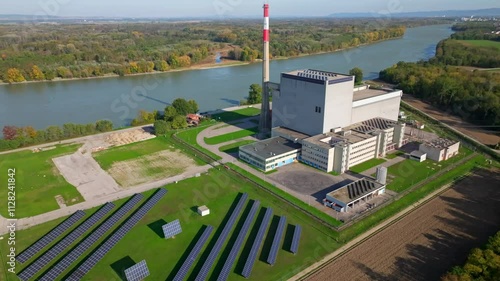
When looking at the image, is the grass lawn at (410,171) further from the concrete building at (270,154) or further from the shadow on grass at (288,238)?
the shadow on grass at (288,238)

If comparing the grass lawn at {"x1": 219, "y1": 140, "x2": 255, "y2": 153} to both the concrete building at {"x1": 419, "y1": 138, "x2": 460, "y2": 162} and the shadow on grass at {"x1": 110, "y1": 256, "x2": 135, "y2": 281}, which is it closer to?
the shadow on grass at {"x1": 110, "y1": 256, "x2": 135, "y2": 281}

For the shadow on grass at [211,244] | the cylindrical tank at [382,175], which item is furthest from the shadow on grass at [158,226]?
the cylindrical tank at [382,175]

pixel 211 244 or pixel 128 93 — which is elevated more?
pixel 128 93

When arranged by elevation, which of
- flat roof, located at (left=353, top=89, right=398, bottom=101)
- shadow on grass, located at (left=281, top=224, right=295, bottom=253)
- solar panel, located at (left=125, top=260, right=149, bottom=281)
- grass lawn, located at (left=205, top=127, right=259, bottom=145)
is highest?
flat roof, located at (left=353, top=89, right=398, bottom=101)

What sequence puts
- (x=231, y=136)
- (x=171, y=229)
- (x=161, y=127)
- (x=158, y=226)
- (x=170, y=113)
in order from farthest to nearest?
1. (x=170, y=113)
2. (x=161, y=127)
3. (x=231, y=136)
4. (x=158, y=226)
5. (x=171, y=229)

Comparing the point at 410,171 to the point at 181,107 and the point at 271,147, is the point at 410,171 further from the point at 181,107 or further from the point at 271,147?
the point at 181,107

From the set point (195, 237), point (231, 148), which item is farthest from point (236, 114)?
point (195, 237)

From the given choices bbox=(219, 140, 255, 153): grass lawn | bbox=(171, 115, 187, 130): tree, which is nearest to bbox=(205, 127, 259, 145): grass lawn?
bbox=(219, 140, 255, 153): grass lawn
